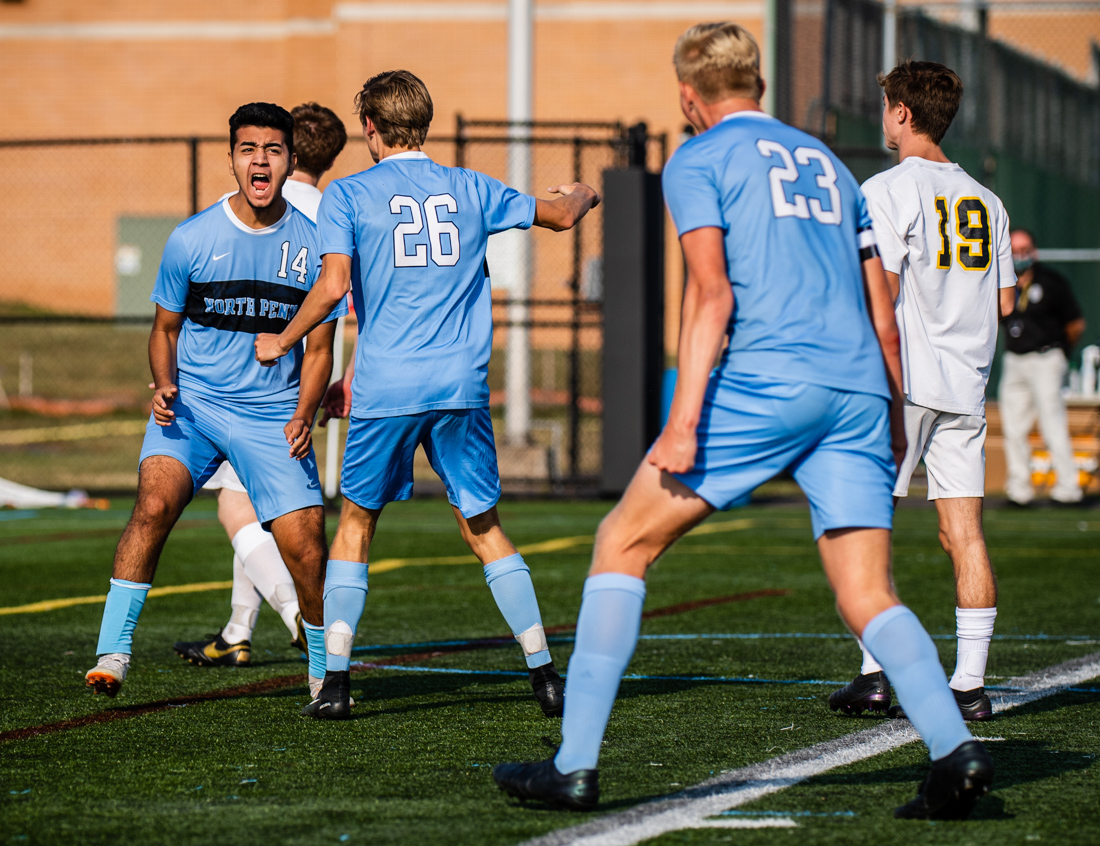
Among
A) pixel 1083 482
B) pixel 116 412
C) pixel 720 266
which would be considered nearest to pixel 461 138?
pixel 1083 482

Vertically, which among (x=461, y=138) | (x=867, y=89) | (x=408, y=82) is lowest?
(x=408, y=82)

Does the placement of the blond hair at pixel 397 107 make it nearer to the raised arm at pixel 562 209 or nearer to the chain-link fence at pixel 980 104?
the raised arm at pixel 562 209

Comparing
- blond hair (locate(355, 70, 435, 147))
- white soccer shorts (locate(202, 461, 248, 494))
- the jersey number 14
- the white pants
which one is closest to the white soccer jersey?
the jersey number 14

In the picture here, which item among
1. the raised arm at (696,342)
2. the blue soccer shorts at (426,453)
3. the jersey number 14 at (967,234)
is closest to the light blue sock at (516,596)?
the blue soccer shorts at (426,453)

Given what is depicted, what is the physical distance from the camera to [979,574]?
5059 mm

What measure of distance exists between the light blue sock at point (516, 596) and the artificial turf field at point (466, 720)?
0.74 feet

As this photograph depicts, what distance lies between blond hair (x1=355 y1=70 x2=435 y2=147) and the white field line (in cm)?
231

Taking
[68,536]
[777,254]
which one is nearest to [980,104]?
[68,536]

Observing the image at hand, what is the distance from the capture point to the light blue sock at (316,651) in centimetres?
519

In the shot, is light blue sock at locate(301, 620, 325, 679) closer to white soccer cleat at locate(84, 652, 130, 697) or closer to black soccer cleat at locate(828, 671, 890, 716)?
white soccer cleat at locate(84, 652, 130, 697)

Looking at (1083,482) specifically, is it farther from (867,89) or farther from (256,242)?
(256,242)

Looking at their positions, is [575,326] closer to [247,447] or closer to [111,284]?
[247,447]

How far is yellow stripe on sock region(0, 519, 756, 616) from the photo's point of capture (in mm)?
7930

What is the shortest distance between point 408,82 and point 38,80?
32.2 meters
